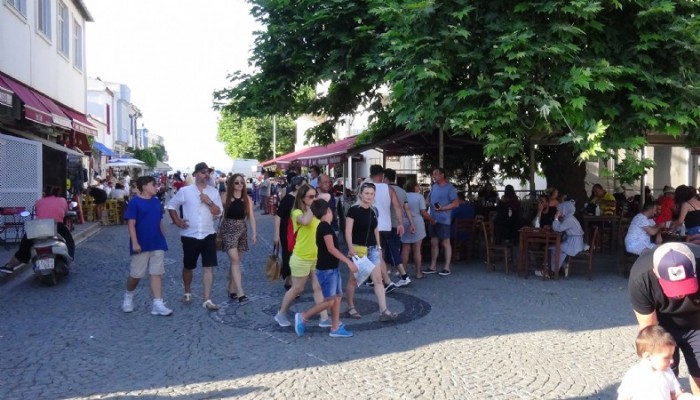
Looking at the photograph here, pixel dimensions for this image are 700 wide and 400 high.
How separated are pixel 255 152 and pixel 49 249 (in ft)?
167

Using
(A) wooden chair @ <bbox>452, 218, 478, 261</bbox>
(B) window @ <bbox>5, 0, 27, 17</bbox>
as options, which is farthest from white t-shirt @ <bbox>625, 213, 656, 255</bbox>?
(B) window @ <bbox>5, 0, 27, 17</bbox>

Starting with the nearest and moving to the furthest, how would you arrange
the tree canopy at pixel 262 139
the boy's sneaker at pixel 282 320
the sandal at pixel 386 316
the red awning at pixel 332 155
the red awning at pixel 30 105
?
the boy's sneaker at pixel 282 320, the sandal at pixel 386 316, the red awning at pixel 30 105, the red awning at pixel 332 155, the tree canopy at pixel 262 139

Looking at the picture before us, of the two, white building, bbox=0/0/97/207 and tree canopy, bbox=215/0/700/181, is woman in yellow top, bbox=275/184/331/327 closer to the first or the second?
tree canopy, bbox=215/0/700/181

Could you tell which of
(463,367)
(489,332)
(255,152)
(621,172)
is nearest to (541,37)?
(621,172)

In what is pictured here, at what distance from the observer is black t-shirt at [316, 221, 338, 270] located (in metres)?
6.24

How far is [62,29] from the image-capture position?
21594mm

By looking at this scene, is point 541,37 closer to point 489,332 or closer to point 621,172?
point 621,172

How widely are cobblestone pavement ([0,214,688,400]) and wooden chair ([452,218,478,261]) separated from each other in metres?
2.04

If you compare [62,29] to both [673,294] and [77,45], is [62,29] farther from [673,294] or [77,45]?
[673,294]

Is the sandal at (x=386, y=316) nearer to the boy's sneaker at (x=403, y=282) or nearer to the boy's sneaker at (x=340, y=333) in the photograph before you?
the boy's sneaker at (x=340, y=333)

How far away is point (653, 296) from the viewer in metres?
3.71

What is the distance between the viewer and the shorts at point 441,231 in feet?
33.6

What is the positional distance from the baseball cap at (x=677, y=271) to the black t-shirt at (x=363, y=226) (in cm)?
398

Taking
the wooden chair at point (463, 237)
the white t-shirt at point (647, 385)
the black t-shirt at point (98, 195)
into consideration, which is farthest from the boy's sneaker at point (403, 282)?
the black t-shirt at point (98, 195)
